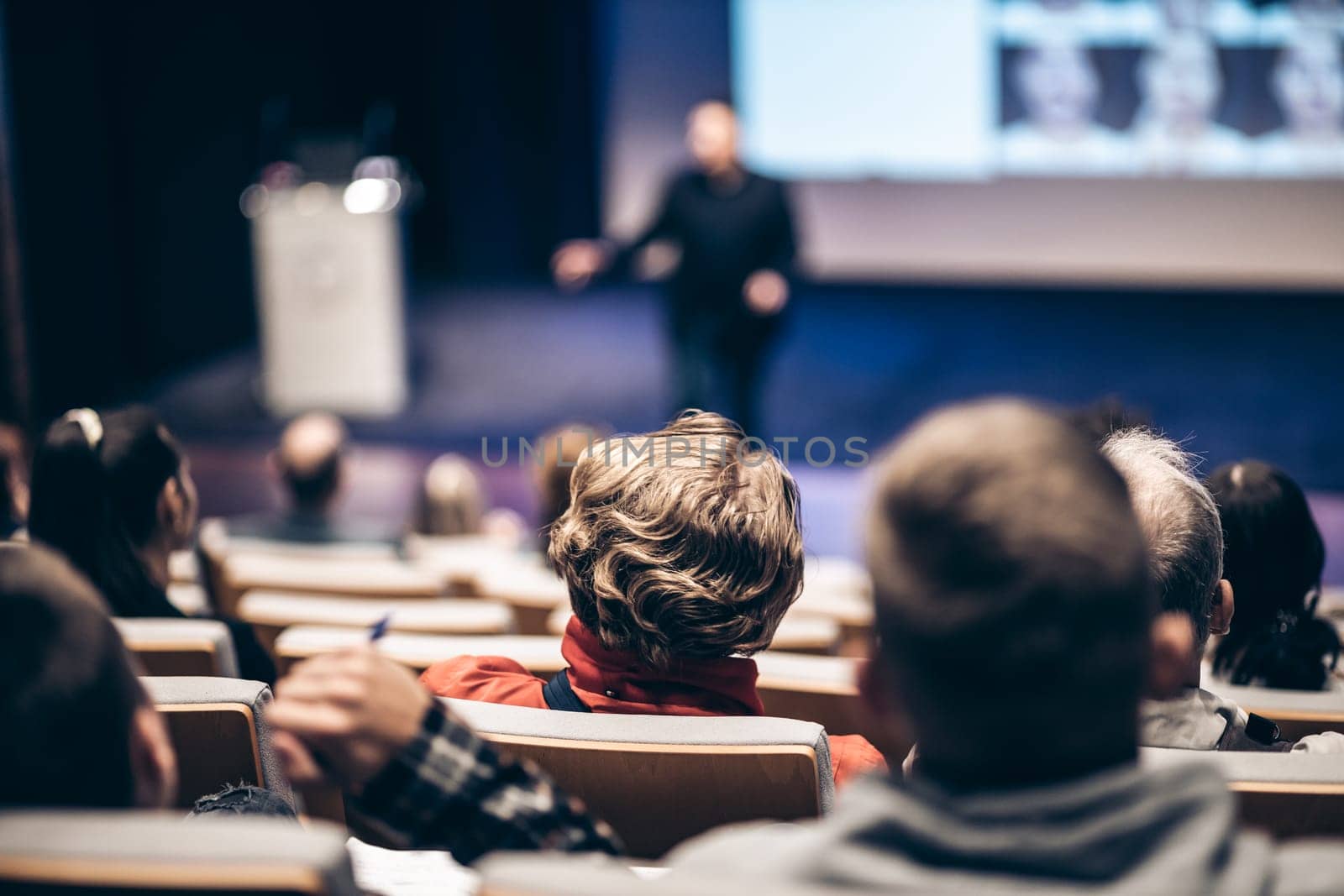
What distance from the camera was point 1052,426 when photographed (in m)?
0.84

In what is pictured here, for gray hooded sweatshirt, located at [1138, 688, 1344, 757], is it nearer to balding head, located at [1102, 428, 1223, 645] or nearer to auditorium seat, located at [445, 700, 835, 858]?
balding head, located at [1102, 428, 1223, 645]

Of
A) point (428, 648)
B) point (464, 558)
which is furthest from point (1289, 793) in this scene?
point (464, 558)

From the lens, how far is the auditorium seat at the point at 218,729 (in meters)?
1.42

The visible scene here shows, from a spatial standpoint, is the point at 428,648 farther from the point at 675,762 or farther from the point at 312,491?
the point at 312,491

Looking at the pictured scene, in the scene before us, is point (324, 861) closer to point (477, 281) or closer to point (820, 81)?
point (820, 81)

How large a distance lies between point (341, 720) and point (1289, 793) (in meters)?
0.82

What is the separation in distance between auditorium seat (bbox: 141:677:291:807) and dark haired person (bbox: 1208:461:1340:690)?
1319 mm

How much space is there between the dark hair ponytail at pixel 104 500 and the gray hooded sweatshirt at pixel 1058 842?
1.55 m

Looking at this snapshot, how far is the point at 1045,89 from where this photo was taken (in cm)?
730

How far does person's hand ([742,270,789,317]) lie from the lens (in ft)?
16.9

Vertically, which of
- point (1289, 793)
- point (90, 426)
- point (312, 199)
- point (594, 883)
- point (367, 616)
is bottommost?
point (367, 616)

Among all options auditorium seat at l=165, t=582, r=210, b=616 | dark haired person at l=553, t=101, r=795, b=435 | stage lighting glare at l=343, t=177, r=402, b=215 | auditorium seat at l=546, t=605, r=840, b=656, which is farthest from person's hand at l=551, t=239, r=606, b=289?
auditorium seat at l=546, t=605, r=840, b=656

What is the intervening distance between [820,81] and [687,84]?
111cm

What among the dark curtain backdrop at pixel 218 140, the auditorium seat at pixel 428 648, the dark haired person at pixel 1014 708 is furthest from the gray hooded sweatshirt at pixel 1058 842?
the dark curtain backdrop at pixel 218 140
